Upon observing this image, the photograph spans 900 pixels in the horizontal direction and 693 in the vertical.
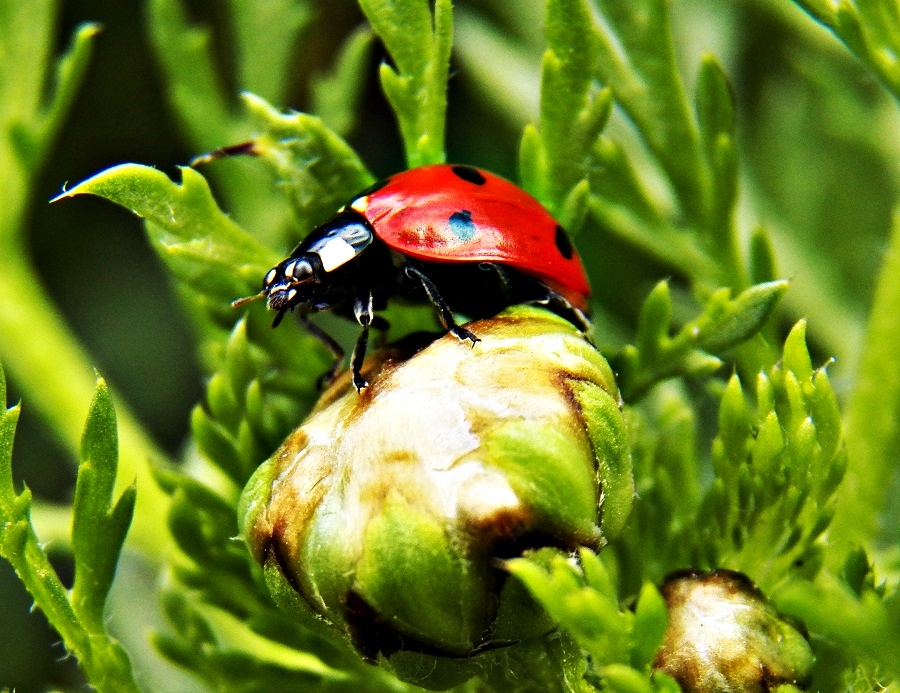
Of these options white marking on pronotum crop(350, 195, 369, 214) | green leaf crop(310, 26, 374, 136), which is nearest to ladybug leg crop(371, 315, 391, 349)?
white marking on pronotum crop(350, 195, 369, 214)

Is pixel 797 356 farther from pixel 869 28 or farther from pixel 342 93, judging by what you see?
pixel 342 93

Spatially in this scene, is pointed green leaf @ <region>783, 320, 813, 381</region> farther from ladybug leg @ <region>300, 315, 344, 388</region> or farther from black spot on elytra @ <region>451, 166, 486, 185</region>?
ladybug leg @ <region>300, 315, 344, 388</region>

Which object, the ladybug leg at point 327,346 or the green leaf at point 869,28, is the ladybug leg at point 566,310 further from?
the green leaf at point 869,28

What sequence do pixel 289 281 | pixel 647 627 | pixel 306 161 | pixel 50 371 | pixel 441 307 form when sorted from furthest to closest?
pixel 50 371, pixel 306 161, pixel 289 281, pixel 441 307, pixel 647 627

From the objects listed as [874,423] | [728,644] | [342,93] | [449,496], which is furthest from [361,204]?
[342,93]

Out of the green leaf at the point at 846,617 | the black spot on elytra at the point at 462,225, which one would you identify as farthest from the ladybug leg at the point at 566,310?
the green leaf at the point at 846,617

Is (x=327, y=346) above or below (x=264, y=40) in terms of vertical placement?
below
